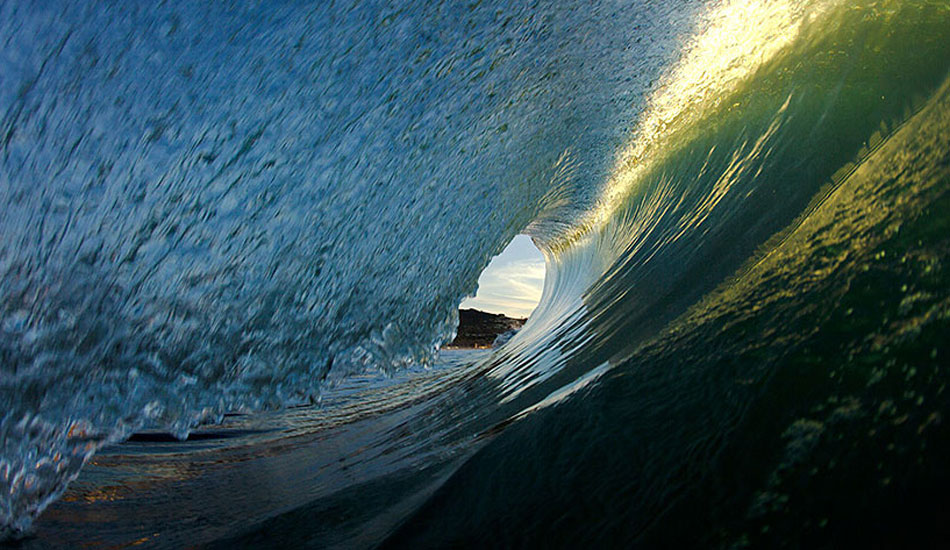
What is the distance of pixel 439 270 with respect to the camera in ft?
14.4

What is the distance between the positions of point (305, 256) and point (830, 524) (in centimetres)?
248

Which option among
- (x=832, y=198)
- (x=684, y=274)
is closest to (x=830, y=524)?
(x=832, y=198)

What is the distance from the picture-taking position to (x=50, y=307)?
6.78ft

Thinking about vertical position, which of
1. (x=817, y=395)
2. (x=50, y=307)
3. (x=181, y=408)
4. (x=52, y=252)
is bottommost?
(x=181, y=408)

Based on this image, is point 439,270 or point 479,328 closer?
point 439,270

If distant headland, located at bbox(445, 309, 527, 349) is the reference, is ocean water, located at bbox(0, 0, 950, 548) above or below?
above

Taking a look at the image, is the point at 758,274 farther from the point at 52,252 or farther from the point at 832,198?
the point at 52,252

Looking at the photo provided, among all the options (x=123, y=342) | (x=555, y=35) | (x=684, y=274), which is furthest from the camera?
(x=555, y=35)

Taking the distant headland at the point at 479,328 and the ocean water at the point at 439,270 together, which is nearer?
the ocean water at the point at 439,270

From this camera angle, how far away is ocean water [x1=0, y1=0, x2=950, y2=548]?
1472 mm

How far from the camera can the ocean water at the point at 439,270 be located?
4.83 ft

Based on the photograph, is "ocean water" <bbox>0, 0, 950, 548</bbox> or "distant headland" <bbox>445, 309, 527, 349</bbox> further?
"distant headland" <bbox>445, 309, 527, 349</bbox>

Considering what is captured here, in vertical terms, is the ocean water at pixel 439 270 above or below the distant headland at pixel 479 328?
above

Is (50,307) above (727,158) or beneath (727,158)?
beneath
